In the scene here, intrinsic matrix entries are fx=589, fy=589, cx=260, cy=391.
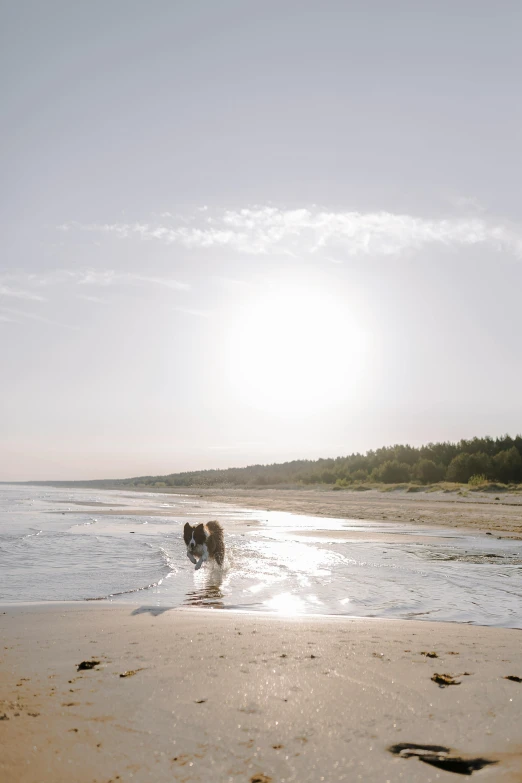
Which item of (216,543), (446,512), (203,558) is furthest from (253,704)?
(446,512)

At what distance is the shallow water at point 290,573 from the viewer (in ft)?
24.9

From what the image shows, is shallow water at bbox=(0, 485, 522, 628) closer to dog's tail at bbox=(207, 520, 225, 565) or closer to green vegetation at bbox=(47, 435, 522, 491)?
dog's tail at bbox=(207, 520, 225, 565)

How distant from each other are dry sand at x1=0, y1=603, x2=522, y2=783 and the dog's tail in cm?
641

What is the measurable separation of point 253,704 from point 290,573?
22.4 ft

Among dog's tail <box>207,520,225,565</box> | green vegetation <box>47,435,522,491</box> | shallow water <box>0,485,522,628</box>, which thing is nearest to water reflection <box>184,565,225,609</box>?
shallow water <box>0,485,522,628</box>

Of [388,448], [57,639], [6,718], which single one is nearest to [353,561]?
[57,639]

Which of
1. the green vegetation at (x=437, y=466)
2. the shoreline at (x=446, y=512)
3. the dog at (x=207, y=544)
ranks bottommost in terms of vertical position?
the shoreline at (x=446, y=512)

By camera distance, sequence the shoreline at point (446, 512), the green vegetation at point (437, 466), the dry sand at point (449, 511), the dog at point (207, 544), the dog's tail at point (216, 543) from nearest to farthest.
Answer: the dog at point (207, 544) → the dog's tail at point (216, 543) → the shoreline at point (446, 512) → the dry sand at point (449, 511) → the green vegetation at point (437, 466)

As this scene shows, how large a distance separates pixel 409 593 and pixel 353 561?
11.0 ft

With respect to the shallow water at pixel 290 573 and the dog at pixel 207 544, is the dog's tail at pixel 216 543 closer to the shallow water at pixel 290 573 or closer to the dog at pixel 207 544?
the dog at pixel 207 544

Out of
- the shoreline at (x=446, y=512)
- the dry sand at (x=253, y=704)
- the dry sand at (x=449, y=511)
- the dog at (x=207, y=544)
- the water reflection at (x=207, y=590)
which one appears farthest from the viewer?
the dry sand at (x=449, y=511)

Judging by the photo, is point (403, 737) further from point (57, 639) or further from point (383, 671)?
point (57, 639)

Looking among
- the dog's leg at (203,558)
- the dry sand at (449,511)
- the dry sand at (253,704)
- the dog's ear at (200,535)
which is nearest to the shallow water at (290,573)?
the dog's leg at (203,558)

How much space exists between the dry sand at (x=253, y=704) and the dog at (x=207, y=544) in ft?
20.7
